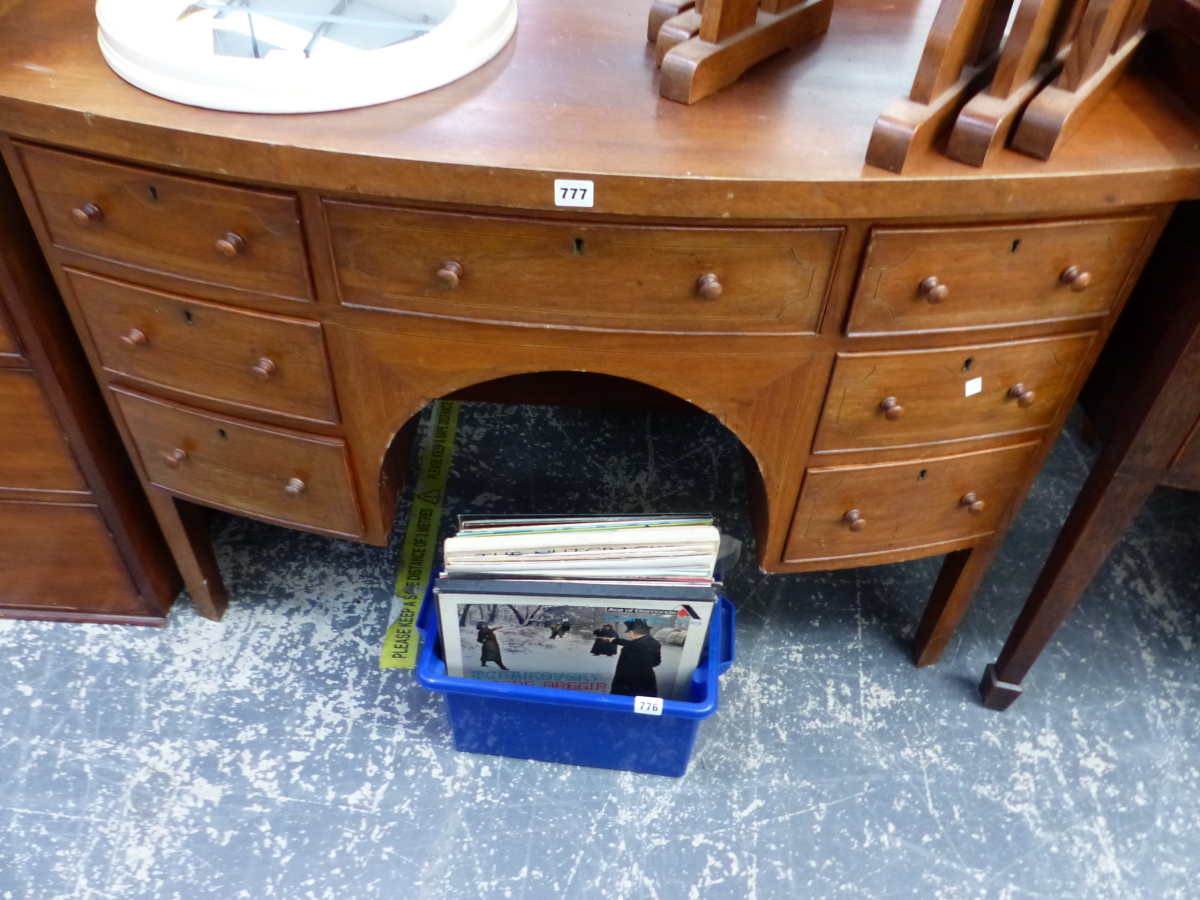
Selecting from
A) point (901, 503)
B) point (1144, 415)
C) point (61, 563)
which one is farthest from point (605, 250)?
point (61, 563)

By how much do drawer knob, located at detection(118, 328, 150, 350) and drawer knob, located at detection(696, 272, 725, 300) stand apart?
63 centimetres

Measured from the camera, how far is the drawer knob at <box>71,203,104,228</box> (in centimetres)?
91

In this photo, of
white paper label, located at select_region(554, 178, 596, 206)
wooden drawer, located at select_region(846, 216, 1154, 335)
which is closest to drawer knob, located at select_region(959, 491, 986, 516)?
wooden drawer, located at select_region(846, 216, 1154, 335)

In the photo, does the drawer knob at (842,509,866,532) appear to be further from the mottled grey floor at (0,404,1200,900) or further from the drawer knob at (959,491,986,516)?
the mottled grey floor at (0,404,1200,900)

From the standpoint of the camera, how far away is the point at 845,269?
0.87 meters

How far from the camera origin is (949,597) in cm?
129

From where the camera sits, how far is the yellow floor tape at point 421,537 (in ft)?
4.65

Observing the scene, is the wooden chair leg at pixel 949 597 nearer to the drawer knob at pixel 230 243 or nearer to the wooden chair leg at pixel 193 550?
the drawer knob at pixel 230 243

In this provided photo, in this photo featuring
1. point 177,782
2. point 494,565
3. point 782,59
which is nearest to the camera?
point 782,59

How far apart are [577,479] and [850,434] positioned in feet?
2.43

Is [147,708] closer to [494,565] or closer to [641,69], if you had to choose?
[494,565]

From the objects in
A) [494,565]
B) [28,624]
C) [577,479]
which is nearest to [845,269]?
[494,565]

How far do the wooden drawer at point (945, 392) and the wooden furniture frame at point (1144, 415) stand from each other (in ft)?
0.26

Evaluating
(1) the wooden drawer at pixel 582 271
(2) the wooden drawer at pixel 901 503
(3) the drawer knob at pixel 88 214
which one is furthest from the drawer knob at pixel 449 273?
(2) the wooden drawer at pixel 901 503
